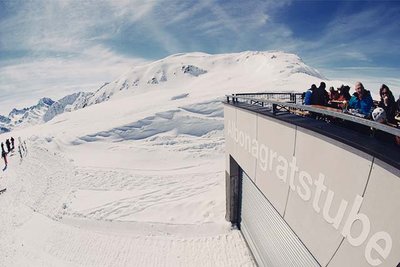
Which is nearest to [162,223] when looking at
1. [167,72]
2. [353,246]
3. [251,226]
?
[251,226]

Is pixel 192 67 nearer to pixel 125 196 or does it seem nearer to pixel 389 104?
pixel 125 196

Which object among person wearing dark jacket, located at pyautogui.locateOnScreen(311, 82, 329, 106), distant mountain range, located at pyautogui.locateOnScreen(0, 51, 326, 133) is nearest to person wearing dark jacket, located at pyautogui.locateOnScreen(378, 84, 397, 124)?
person wearing dark jacket, located at pyautogui.locateOnScreen(311, 82, 329, 106)

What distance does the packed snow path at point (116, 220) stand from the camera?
1283 centimetres

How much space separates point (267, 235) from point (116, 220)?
8.56 metres

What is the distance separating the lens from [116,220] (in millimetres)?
15984

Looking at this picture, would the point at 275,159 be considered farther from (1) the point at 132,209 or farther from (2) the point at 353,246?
(1) the point at 132,209

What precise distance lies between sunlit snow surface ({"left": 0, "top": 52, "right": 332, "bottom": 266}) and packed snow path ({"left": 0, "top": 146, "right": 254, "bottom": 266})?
48mm

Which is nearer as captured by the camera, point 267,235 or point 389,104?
point 389,104

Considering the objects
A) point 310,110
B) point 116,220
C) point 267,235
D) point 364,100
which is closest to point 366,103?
point 364,100

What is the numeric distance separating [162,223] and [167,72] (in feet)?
510

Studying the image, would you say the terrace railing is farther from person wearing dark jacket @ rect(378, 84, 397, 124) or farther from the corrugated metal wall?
the corrugated metal wall

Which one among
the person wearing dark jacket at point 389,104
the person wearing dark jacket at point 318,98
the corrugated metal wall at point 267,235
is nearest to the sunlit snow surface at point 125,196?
the corrugated metal wall at point 267,235

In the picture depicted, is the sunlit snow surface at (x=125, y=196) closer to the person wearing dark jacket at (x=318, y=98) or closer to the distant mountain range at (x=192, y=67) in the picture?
the person wearing dark jacket at (x=318, y=98)

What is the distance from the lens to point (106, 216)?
16500 mm
